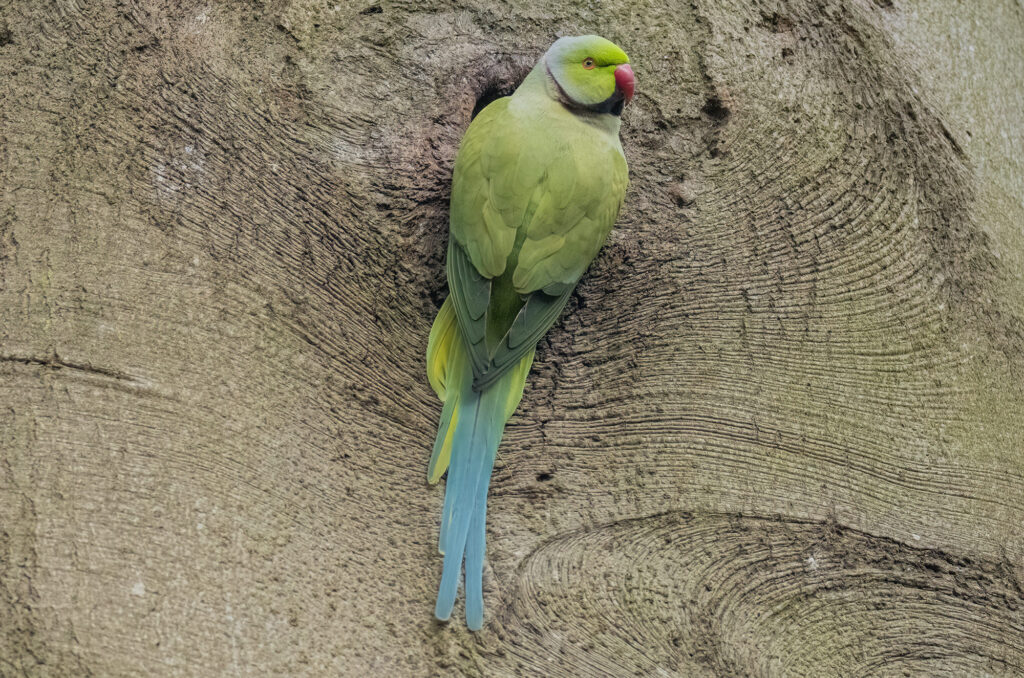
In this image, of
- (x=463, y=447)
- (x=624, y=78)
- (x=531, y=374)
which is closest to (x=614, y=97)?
(x=624, y=78)

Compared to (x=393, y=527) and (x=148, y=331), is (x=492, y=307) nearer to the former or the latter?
(x=393, y=527)

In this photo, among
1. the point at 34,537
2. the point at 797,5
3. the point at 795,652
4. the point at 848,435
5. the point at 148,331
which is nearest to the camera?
the point at 34,537

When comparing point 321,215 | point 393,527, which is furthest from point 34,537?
point 321,215

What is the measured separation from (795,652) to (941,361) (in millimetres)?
710

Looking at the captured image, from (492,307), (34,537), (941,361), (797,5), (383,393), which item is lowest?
(34,537)

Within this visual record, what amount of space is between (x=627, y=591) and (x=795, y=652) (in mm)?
366

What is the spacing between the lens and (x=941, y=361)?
1897mm

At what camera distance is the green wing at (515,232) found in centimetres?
175

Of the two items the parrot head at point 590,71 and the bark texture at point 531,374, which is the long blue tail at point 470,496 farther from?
the parrot head at point 590,71

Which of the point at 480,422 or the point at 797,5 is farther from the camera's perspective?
the point at 797,5

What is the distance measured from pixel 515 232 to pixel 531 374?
31 cm

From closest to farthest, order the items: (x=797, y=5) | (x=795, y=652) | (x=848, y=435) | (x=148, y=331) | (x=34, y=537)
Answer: (x=34, y=537) → (x=148, y=331) → (x=795, y=652) → (x=848, y=435) → (x=797, y=5)

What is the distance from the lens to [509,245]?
178 centimetres

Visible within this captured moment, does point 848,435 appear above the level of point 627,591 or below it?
above
